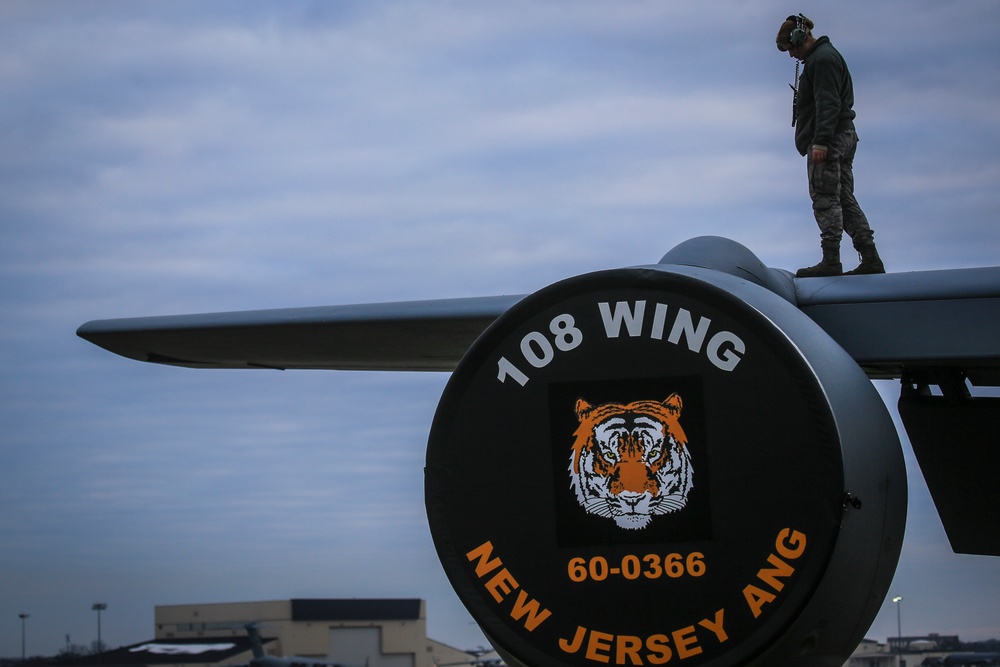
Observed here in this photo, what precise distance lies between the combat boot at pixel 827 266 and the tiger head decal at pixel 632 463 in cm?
174

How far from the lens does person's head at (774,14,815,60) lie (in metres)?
5.90

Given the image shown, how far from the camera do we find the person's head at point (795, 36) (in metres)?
5.90

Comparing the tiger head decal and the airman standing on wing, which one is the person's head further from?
the tiger head decal

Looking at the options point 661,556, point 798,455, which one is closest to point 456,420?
point 661,556

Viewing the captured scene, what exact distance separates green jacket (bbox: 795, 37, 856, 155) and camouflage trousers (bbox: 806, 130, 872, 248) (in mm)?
64

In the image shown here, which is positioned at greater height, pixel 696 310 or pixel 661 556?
pixel 696 310

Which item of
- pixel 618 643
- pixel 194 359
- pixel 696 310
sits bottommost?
pixel 618 643

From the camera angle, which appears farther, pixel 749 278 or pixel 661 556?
pixel 749 278

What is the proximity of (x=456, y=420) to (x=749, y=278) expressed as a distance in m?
1.34

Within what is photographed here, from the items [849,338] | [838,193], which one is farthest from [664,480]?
[838,193]

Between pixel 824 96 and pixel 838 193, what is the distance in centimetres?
47

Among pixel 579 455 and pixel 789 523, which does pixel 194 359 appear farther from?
pixel 789 523

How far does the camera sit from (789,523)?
3.58 meters

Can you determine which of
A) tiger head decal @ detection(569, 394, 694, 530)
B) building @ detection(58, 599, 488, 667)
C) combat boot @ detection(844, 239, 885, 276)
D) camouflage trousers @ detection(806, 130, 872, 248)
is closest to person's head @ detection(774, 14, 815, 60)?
camouflage trousers @ detection(806, 130, 872, 248)
